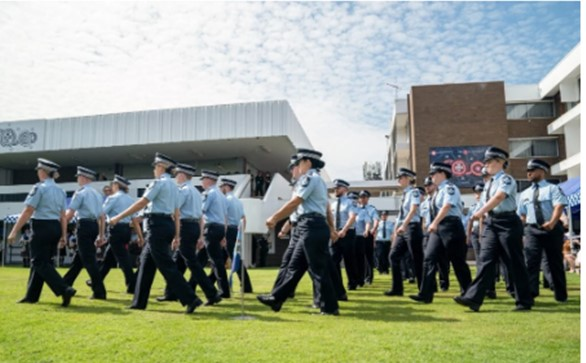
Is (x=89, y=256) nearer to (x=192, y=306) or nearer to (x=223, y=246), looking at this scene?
(x=223, y=246)

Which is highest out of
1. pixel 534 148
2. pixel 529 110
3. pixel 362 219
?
pixel 529 110

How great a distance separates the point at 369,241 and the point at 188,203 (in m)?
6.41

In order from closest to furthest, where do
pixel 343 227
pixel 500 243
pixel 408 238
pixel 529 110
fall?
pixel 500 243, pixel 408 238, pixel 343 227, pixel 529 110

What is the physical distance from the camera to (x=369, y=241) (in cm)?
1305

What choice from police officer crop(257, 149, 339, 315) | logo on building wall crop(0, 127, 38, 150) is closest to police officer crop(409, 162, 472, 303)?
police officer crop(257, 149, 339, 315)

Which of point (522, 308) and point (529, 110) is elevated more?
A: point (529, 110)

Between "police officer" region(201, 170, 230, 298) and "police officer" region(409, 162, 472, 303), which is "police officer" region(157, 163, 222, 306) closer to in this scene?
"police officer" region(201, 170, 230, 298)

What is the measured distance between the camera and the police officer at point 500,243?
6.38 m

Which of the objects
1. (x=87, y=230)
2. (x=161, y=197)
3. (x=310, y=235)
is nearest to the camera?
(x=310, y=235)

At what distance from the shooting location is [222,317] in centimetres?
612

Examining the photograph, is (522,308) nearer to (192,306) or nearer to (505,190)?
(505,190)

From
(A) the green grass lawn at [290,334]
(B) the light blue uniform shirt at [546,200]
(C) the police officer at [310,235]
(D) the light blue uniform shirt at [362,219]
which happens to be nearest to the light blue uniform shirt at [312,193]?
(C) the police officer at [310,235]

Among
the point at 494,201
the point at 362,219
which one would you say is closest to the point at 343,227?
the point at 362,219

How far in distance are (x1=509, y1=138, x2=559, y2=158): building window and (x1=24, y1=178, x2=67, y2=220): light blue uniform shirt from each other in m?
35.1
